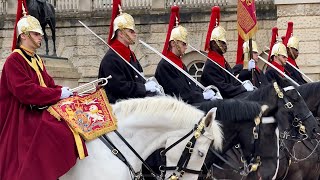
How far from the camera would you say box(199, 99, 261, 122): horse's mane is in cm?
722

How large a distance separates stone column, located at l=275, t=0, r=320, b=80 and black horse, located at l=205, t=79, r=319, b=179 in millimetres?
12922

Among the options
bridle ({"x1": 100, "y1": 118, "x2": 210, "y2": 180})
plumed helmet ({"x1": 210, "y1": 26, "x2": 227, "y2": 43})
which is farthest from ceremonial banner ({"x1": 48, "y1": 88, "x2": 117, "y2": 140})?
plumed helmet ({"x1": 210, "y1": 26, "x2": 227, "y2": 43})

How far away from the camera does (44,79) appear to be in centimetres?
724

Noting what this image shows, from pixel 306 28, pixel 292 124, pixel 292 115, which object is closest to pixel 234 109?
pixel 292 115

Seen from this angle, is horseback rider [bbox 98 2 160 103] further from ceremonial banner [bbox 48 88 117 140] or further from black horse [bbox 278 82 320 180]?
black horse [bbox 278 82 320 180]

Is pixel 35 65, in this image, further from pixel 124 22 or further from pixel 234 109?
pixel 234 109

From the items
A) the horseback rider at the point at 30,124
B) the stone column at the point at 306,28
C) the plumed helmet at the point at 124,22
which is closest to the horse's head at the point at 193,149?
the horseback rider at the point at 30,124

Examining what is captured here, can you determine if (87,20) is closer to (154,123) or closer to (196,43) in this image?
(196,43)

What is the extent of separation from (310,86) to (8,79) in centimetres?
430

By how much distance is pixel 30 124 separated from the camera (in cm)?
684

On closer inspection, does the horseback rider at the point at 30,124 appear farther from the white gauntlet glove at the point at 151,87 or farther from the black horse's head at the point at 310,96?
the black horse's head at the point at 310,96

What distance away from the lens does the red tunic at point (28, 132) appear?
21.7ft

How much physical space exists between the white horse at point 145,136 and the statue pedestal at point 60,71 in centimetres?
740

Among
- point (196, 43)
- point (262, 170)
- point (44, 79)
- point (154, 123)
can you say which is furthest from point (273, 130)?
point (196, 43)
